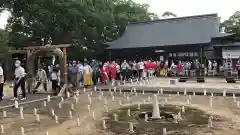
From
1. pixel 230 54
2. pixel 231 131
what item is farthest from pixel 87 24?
pixel 231 131

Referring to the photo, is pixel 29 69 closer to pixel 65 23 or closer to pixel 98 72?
pixel 98 72

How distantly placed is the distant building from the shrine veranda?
14605mm

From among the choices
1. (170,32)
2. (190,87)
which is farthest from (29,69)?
(170,32)

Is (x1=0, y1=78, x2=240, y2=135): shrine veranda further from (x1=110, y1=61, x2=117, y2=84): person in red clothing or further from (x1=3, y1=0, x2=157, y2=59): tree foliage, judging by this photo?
(x1=3, y1=0, x2=157, y2=59): tree foliage

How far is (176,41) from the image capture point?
1235 inches

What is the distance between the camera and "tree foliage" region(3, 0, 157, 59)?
2662 cm

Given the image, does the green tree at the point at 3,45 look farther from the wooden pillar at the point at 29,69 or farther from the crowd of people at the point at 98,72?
the wooden pillar at the point at 29,69

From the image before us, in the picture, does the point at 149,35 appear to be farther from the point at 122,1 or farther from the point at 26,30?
the point at 26,30

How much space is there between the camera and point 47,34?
92.1 ft

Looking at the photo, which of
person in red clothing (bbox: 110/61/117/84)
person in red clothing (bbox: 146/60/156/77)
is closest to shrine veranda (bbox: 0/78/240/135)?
person in red clothing (bbox: 110/61/117/84)

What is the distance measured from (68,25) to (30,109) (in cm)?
1708

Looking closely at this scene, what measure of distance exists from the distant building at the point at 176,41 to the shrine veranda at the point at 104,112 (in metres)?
14.6

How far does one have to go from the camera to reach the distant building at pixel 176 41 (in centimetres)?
2923

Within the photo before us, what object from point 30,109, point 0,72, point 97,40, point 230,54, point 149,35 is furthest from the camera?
point 149,35
